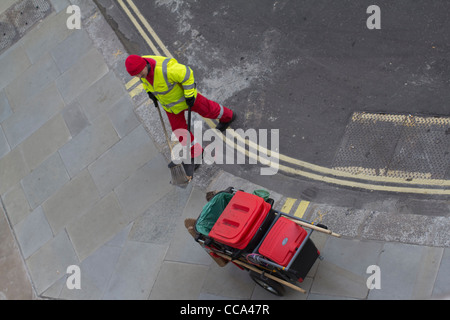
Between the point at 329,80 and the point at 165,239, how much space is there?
143 inches

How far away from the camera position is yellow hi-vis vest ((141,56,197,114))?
6.11 m

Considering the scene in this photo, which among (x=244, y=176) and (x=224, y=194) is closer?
(x=224, y=194)

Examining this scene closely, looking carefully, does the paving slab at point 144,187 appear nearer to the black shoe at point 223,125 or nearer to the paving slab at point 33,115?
the black shoe at point 223,125

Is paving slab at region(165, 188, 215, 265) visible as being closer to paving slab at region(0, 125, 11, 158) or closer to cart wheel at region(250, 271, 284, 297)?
cart wheel at region(250, 271, 284, 297)

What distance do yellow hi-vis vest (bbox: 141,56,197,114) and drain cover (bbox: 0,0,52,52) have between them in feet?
18.2

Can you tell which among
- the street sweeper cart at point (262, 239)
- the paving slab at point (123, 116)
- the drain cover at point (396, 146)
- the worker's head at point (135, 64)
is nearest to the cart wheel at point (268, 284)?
the street sweeper cart at point (262, 239)

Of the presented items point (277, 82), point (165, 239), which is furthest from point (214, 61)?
point (165, 239)

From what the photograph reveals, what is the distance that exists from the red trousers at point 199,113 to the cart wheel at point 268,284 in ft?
7.79

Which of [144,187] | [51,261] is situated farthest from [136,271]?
[51,261]

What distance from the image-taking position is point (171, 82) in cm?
621

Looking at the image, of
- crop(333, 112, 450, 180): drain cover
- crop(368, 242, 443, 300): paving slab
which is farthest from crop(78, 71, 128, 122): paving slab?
crop(368, 242, 443, 300): paving slab

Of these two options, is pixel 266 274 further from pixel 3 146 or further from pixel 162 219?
pixel 3 146

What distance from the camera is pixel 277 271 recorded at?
4953mm
